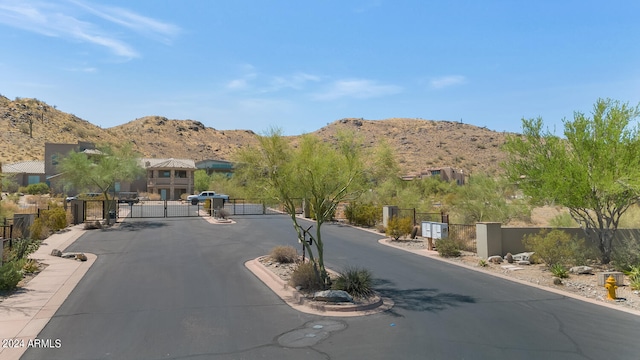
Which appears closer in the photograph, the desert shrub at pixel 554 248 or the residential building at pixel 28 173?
the desert shrub at pixel 554 248

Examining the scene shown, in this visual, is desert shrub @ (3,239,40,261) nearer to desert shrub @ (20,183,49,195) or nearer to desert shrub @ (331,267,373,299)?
desert shrub @ (331,267,373,299)

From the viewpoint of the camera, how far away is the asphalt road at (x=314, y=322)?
26.1 feet

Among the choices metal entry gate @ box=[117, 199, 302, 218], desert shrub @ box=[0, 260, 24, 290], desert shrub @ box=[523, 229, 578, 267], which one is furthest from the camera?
metal entry gate @ box=[117, 199, 302, 218]

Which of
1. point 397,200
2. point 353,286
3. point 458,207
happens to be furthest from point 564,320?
point 397,200

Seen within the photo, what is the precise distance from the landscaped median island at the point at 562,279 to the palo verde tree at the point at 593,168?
2.39m

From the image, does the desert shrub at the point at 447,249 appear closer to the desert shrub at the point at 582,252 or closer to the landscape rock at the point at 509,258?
the landscape rock at the point at 509,258

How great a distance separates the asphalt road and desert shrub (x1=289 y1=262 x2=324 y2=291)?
971 mm

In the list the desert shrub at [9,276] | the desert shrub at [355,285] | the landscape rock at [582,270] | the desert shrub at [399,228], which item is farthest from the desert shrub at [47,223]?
the landscape rock at [582,270]

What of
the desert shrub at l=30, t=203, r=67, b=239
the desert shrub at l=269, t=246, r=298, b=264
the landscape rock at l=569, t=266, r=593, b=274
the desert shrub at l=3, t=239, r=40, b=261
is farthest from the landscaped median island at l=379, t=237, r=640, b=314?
the desert shrub at l=30, t=203, r=67, b=239

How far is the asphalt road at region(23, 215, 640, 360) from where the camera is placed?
795 centimetres

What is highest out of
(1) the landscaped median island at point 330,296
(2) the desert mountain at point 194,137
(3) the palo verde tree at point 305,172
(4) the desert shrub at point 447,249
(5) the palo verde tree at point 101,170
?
(2) the desert mountain at point 194,137

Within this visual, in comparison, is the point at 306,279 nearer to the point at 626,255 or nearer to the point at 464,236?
the point at 626,255

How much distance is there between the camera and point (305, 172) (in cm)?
1238

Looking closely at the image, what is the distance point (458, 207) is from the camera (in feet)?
104
